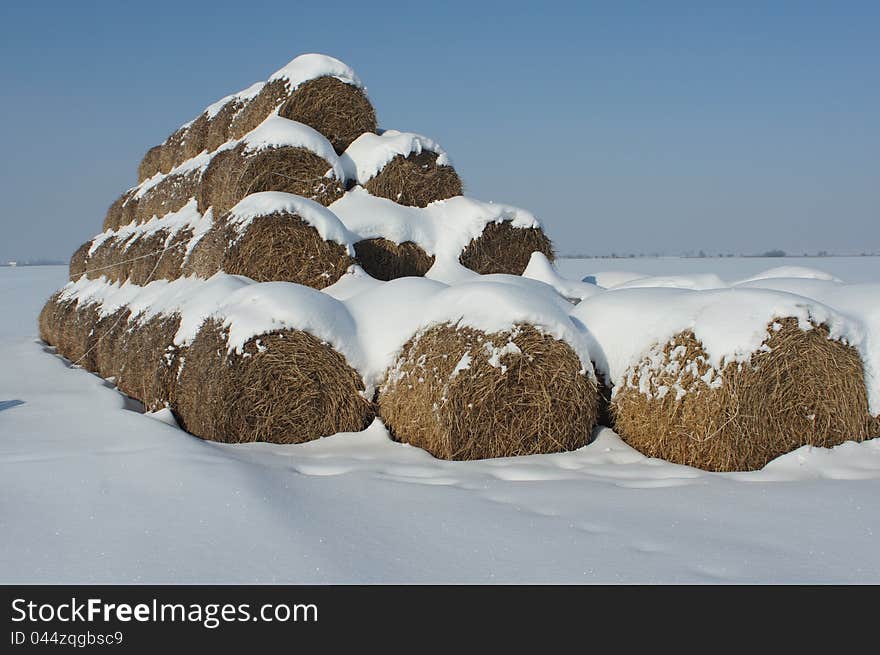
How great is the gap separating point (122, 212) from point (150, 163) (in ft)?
3.13

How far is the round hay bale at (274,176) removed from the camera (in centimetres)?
777

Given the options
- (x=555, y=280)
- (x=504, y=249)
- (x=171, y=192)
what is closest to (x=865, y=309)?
(x=555, y=280)

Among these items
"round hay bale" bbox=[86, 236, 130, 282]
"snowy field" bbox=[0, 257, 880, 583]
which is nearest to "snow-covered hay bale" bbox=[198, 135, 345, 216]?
"round hay bale" bbox=[86, 236, 130, 282]

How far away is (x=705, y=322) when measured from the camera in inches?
179

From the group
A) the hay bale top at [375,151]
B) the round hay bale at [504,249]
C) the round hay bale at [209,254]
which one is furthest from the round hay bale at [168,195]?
the round hay bale at [504,249]

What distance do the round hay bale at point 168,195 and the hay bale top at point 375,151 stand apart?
1.82 meters

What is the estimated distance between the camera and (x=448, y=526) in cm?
321

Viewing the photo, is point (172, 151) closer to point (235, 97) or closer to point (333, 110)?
point (235, 97)

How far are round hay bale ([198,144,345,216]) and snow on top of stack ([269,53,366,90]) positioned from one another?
1.23 m

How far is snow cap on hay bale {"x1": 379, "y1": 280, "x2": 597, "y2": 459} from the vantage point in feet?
Answer: 15.2

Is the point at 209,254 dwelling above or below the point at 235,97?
below
